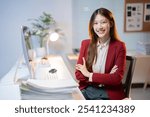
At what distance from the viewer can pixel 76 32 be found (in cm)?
272

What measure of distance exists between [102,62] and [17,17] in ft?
5.12

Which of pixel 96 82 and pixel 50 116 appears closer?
pixel 50 116

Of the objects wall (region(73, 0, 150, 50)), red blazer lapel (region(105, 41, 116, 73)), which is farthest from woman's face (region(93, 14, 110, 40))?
wall (region(73, 0, 150, 50))

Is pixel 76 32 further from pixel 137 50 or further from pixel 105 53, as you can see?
pixel 105 53

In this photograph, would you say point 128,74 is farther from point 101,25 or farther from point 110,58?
point 101,25

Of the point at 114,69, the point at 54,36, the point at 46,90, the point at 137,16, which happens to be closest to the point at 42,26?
the point at 54,36

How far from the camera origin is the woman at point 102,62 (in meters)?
1.37

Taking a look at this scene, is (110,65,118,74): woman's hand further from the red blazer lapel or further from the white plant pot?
the white plant pot

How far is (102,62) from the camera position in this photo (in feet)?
4.66

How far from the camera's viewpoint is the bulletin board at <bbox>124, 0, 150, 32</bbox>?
2624 millimetres

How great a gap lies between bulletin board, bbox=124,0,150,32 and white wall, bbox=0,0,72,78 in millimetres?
672

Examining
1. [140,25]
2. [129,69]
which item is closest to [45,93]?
[129,69]

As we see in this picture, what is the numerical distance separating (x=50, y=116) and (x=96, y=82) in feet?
1.78

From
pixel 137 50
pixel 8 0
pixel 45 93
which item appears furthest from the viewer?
pixel 137 50
